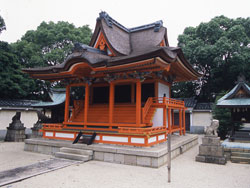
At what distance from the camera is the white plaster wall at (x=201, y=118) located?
24.8 meters

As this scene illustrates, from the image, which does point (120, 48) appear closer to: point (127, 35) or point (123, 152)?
point (127, 35)

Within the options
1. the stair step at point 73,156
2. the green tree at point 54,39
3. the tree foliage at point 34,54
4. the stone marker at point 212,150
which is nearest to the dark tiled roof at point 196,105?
the stone marker at point 212,150

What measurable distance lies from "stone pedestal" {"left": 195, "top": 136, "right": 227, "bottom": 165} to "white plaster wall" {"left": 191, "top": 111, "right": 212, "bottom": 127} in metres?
16.6

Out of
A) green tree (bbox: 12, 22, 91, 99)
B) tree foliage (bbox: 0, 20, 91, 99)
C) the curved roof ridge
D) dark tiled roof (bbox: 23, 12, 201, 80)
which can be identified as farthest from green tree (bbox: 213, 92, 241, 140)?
green tree (bbox: 12, 22, 91, 99)

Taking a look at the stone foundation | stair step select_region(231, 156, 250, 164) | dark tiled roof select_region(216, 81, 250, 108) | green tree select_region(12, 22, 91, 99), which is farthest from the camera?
green tree select_region(12, 22, 91, 99)

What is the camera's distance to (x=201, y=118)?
82.5ft

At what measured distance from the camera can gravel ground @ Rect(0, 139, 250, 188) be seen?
6.32 m

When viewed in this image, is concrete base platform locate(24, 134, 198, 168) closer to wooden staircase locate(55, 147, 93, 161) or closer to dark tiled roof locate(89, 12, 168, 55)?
wooden staircase locate(55, 147, 93, 161)

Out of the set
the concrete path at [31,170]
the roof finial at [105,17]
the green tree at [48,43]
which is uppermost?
the green tree at [48,43]

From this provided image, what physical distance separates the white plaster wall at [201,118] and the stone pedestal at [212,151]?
16572mm

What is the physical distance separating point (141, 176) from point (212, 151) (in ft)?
13.7

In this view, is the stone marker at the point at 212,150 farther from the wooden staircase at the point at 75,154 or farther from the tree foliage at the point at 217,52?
the tree foliage at the point at 217,52

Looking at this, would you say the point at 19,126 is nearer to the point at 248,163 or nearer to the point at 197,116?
the point at 248,163

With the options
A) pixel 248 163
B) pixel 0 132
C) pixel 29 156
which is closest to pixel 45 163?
pixel 29 156
